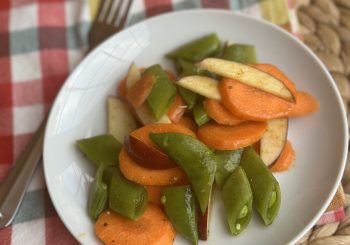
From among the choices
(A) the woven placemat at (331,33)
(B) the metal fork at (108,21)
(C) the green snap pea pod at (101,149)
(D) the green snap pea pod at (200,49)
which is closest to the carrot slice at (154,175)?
(C) the green snap pea pod at (101,149)

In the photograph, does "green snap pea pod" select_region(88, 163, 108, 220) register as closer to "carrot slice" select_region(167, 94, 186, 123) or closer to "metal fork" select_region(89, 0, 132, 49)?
"carrot slice" select_region(167, 94, 186, 123)

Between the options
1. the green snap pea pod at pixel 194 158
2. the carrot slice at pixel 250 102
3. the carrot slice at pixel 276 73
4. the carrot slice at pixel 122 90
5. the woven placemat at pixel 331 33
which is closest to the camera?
the green snap pea pod at pixel 194 158

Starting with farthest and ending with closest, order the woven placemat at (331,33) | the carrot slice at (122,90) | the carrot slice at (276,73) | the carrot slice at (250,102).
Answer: the woven placemat at (331,33), the carrot slice at (122,90), the carrot slice at (276,73), the carrot slice at (250,102)

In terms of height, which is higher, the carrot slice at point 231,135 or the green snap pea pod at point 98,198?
the carrot slice at point 231,135

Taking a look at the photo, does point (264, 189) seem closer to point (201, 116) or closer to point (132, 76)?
point (201, 116)

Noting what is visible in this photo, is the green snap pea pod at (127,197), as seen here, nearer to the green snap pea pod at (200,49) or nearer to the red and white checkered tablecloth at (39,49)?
the red and white checkered tablecloth at (39,49)

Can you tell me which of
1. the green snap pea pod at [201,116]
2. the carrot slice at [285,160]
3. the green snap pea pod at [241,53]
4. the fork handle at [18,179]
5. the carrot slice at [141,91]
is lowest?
the fork handle at [18,179]
